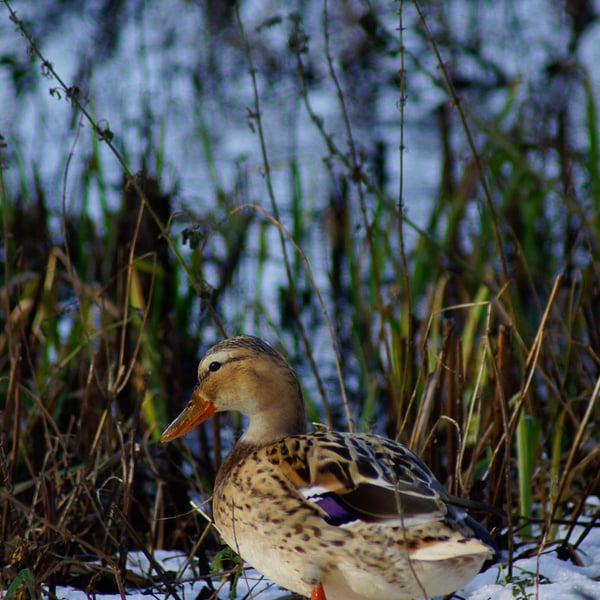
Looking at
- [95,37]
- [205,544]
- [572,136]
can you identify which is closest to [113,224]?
[205,544]

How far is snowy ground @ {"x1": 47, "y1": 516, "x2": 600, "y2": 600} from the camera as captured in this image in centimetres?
272

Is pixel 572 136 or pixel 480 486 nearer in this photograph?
pixel 480 486

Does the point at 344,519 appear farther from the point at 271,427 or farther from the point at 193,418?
the point at 193,418

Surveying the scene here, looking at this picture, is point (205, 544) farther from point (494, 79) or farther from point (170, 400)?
point (494, 79)

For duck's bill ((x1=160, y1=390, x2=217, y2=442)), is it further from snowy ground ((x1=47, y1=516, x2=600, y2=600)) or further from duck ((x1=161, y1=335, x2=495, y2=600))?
snowy ground ((x1=47, y1=516, x2=600, y2=600))

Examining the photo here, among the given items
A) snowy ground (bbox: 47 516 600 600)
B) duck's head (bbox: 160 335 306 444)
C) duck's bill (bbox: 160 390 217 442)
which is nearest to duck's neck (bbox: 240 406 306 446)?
duck's head (bbox: 160 335 306 444)

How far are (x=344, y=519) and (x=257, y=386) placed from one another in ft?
1.83

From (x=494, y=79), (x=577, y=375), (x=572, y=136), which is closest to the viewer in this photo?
(x=577, y=375)

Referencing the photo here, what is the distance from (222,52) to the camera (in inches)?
344

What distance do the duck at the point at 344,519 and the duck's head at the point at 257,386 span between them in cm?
2

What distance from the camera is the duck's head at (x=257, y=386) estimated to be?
2748 millimetres

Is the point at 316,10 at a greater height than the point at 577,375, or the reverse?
the point at 316,10

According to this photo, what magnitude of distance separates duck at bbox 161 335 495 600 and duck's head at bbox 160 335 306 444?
2 centimetres

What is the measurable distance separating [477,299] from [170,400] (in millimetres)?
1386
